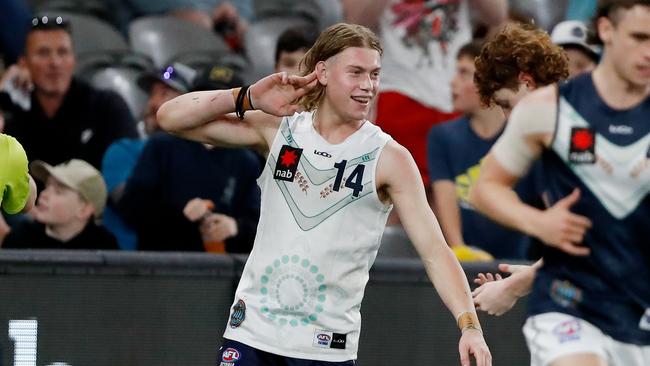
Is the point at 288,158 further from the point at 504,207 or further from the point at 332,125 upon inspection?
the point at 504,207

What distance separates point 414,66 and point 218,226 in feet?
7.23

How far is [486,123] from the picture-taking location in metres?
10.2

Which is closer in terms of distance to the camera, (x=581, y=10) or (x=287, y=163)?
(x=287, y=163)

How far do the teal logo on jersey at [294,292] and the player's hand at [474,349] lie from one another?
0.69m

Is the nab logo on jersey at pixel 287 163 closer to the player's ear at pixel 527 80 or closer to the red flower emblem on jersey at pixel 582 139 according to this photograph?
the player's ear at pixel 527 80

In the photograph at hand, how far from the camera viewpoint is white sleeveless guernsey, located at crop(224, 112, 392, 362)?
273 inches

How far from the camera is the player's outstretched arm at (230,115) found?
7.07 metres

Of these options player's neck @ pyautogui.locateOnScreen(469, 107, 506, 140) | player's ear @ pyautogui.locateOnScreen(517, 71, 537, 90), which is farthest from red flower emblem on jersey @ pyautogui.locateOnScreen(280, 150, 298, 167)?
player's neck @ pyautogui.locateOnScreen(469, 107, 506, 140)

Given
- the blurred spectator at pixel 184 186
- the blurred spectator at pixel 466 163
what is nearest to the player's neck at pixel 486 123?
the blurred spectator at pixel 466 163

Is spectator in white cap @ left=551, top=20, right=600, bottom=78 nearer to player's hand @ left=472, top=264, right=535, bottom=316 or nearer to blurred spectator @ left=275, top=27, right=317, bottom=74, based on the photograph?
blurred spectator @ left=275, top=27, right=317, bottom=74

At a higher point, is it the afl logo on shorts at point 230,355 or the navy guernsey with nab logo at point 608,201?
the navy guernsey with nab logo at point 608,201

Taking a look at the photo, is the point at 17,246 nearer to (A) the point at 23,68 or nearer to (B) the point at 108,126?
(B) the point at 108,126

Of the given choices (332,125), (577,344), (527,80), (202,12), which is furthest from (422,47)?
(577,344)

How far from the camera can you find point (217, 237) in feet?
31.2
